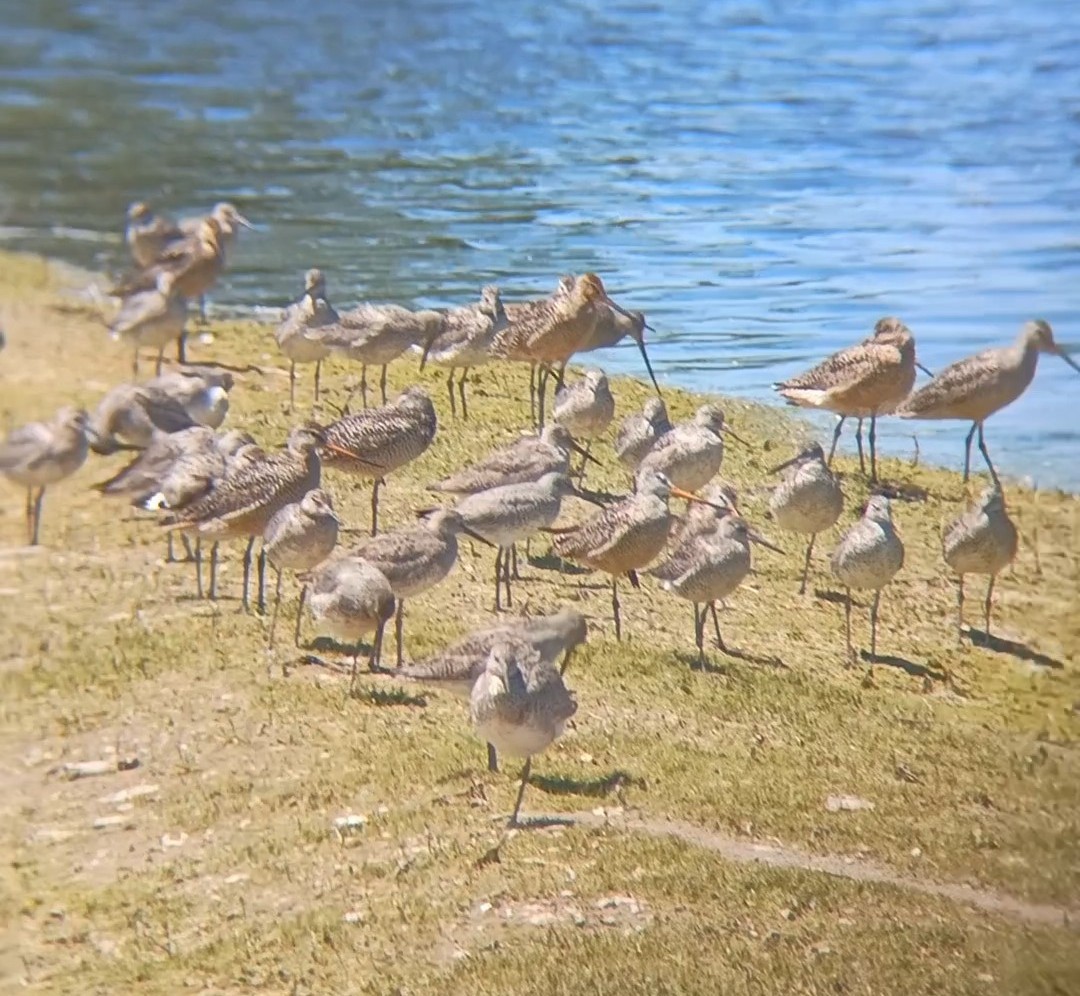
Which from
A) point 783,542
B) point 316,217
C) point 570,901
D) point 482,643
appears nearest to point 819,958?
point 570,901

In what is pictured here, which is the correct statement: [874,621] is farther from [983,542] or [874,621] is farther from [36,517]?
[36,517]

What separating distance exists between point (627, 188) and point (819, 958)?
276cm

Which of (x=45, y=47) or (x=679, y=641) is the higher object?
(x=45, y=47)

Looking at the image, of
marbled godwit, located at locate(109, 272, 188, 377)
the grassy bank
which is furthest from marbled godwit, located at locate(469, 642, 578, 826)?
marbled godwit, located at locate(109, 272, 188, 377)

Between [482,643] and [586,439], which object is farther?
[586,439]

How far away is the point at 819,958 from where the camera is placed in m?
4.66

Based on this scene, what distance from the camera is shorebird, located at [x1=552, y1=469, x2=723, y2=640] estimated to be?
597 cm

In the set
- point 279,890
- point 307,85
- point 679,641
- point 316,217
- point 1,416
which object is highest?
point 307,85

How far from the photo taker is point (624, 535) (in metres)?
6.00

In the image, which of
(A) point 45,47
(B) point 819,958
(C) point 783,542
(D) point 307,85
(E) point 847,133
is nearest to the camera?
(B) point 819,958

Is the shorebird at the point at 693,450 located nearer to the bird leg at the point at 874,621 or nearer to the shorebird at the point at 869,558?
the shorebird at the point at 869,558

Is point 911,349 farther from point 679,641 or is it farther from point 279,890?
point 279,890

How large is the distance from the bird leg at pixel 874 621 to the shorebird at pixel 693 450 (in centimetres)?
64

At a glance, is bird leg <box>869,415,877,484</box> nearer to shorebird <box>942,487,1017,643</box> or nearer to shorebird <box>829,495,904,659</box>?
shorebird <box>829,495,904,659</box>
